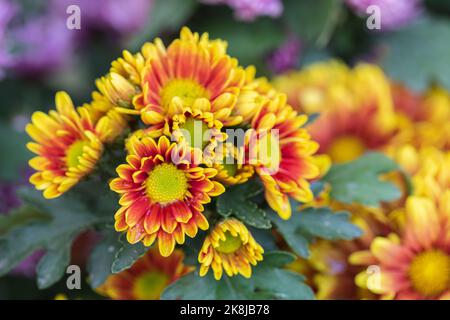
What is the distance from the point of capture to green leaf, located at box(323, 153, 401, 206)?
0.76 m

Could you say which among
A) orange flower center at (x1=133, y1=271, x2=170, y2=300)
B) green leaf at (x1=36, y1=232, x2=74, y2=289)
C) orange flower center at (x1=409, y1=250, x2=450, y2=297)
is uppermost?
green leaf at (x1=36, y1=232, x2=74, y2=289)

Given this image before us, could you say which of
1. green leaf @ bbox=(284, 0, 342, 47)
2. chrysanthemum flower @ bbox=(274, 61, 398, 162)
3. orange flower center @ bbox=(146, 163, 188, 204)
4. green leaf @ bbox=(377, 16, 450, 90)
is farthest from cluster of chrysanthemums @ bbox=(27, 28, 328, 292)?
green leaf @ bbox=(377, 16, 450, 90)

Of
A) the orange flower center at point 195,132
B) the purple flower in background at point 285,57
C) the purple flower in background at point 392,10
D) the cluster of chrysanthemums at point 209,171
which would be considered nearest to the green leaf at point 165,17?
the purple flower in background at point 285,57

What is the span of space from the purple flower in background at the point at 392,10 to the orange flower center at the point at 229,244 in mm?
559

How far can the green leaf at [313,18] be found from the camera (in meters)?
1.05

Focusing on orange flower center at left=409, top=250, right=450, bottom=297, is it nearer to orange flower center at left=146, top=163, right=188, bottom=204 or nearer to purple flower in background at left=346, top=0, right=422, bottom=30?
orange flower center at left=146, top=163, right=188, bottom=204

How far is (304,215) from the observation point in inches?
28.4

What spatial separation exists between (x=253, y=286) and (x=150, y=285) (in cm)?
13

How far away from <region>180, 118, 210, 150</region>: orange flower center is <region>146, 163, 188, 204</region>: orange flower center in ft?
0.09

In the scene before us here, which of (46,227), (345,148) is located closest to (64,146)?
(46,227)

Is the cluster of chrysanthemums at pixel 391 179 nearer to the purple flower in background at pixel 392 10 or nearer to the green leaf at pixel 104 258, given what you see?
the purple flower in background at pixel 392 10

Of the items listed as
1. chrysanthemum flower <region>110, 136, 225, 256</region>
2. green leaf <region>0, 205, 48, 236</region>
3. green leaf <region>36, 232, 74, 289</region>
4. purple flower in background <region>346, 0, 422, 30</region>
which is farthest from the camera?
purple flower in background <region>346, 0, 422, 30</region>

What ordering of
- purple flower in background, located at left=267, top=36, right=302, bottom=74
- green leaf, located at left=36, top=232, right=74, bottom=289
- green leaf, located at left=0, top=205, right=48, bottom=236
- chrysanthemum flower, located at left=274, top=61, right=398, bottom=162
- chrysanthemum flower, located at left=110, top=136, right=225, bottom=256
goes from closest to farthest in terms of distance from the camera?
chrysanthemum flower, located at left=110, top=136, right=225, bottom=256 → green leaf, located at left=36, top=232, right=74, bottom=289 → green leaf, located at left=0, top=205, right=48, bottom=236 → chrysanthemum flower, located at left=274, top=61, right=398, bottom=162 → purple flower in background, located at left=267, top=36, right=302, bottom=74

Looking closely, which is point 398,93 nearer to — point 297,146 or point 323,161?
point 323,161
